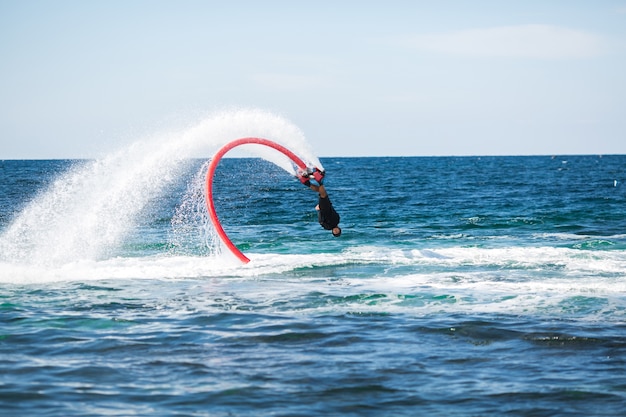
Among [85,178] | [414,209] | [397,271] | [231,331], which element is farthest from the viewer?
[414,209]

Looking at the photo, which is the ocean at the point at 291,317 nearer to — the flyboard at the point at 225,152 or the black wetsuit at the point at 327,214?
the flyboard at the point at 225,152

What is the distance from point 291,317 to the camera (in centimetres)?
1634

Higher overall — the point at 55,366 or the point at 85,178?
the point at 85,178

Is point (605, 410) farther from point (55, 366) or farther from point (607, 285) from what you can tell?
point (607, 285)

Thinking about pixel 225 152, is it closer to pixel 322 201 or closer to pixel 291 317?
pixel 322 201

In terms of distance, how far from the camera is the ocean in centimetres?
1141

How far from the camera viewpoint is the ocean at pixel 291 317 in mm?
11406

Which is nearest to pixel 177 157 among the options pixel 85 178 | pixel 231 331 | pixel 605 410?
pixel 85 178

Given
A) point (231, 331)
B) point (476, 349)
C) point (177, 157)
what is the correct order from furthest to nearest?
1. point (177, 157)
2. point (231, 331)
3. point (476, 349)

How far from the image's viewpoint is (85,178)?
87.2 feet

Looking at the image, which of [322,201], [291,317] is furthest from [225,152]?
[291,317]

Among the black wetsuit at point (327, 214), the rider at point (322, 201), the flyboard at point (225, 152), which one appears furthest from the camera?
the flyboard at point (225, 152)

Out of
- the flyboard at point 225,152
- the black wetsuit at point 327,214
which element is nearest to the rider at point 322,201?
the black wetsuit at point 327,214

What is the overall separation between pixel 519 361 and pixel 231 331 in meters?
5.29
